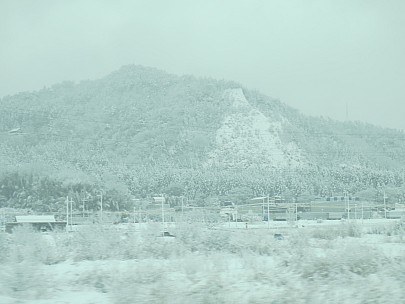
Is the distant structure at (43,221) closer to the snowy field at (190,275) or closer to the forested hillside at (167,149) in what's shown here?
the forested hillside at (167,149)

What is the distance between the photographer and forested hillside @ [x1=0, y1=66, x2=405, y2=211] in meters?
33.1

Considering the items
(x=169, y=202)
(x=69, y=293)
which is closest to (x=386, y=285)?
(x=69, y=293)

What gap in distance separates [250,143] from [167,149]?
18756mm

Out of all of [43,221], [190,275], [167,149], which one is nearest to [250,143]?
[167,149]

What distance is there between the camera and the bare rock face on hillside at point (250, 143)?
59.2 m

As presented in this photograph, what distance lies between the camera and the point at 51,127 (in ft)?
166

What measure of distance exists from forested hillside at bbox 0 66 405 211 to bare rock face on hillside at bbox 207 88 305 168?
195mm

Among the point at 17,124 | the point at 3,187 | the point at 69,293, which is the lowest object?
the point at 69,293

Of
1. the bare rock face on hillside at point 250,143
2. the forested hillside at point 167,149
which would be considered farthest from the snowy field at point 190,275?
the bare rock face on hillside at point 250,143

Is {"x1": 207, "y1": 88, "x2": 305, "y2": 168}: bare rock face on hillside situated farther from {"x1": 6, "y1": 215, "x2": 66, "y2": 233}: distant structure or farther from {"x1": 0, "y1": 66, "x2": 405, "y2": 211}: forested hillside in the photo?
{"x1": 6, "y1": 215, "x2": 66, "y2": 233}: distant structure

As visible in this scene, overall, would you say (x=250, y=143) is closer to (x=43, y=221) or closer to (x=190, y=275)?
(x=43, y=221)

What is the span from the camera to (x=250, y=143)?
70.2 meters

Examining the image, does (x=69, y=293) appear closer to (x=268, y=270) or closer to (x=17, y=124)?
(x=268, y=270)

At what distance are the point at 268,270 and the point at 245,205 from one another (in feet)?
101
